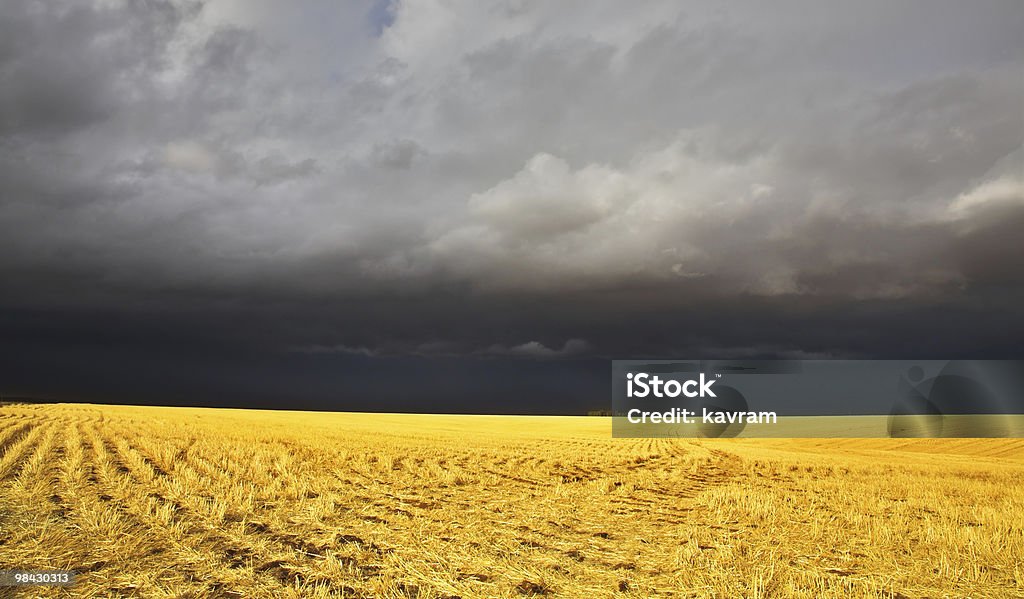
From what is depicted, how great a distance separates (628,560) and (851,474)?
17014 mm

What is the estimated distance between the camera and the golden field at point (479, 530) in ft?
25.3

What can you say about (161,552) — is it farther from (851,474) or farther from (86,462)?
(851,474)

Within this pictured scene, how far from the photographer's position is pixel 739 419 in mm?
50875

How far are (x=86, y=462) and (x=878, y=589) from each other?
1975 centimetres

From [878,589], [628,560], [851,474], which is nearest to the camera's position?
[878,589]

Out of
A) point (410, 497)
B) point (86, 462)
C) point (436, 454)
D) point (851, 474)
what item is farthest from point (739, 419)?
point (86, 462)

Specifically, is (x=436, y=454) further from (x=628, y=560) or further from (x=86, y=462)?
(x=628, y=560)

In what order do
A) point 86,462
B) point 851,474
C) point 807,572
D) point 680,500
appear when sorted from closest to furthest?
point 807,572
point 680,500
point 86,462
point 851,474

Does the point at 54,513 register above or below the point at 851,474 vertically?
above

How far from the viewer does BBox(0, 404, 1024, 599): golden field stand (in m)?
7.72

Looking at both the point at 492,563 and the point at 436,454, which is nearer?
the point at 492,563

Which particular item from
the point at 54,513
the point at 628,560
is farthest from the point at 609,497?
the point at 54,513

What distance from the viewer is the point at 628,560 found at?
9.05m

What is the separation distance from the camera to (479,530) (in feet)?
35.0
